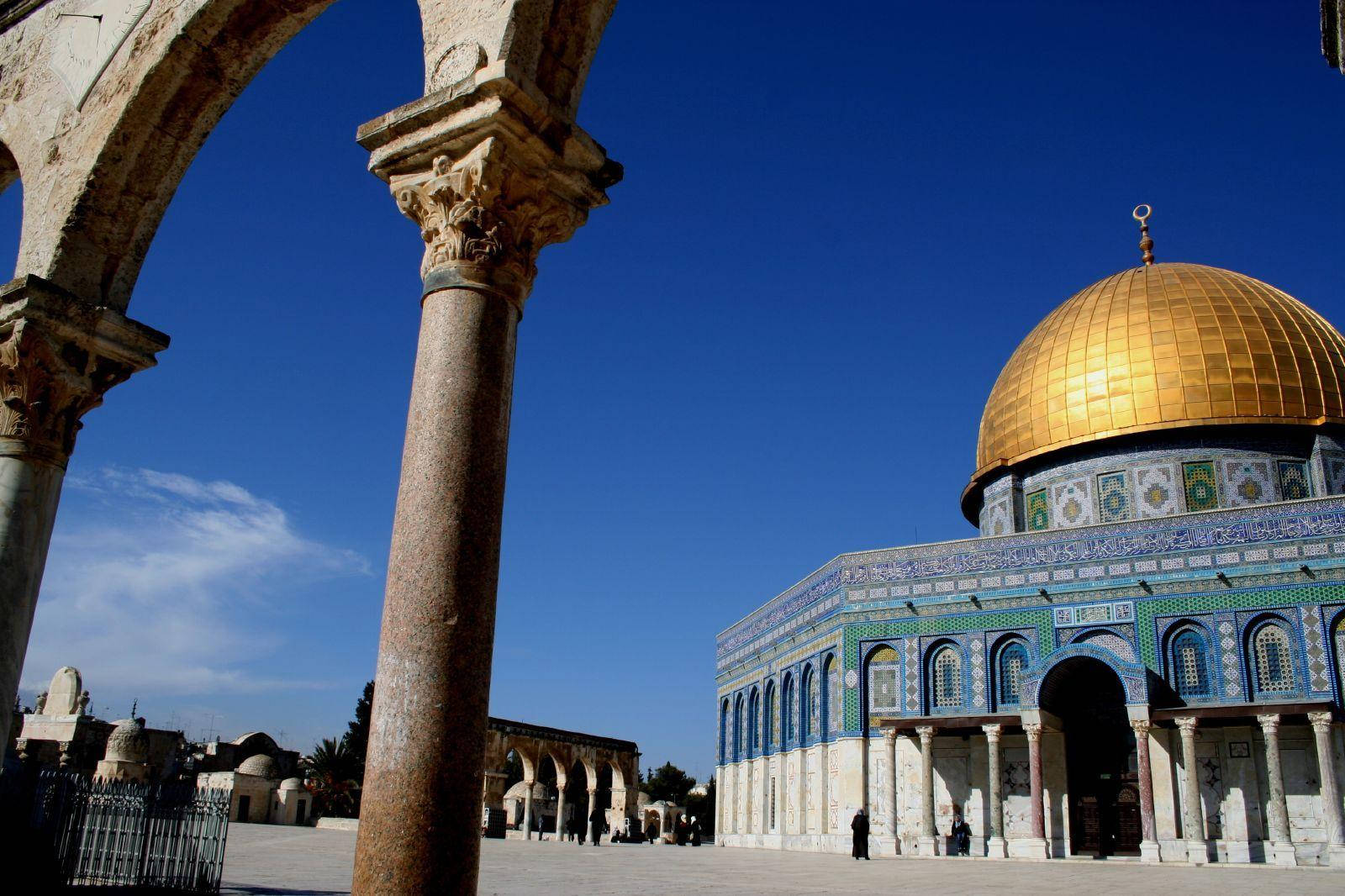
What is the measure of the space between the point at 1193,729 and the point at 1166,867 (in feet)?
10.0

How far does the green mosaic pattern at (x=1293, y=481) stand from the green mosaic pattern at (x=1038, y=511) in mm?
4345

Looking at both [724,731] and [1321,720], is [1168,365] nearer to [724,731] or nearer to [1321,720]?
[1321,720]

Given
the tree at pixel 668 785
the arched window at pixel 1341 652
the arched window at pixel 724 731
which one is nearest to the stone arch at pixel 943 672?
the arched window at pixel 1341 652

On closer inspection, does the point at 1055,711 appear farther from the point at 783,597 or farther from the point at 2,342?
the point at 2,342

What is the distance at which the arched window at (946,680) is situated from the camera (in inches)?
772

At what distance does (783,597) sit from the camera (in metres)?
24.9

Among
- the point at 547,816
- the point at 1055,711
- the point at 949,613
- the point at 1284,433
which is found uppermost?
the point at 1284,433

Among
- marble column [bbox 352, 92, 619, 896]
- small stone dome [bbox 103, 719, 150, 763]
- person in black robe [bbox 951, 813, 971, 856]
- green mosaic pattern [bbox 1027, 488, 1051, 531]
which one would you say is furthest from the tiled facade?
marble column [bbox 352, 92, 619, 896]

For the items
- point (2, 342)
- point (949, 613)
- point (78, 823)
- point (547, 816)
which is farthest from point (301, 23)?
point (547, 816)

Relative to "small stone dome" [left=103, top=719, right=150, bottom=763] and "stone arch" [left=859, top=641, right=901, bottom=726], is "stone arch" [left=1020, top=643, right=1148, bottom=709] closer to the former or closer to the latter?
"stone arch" [left=859, top=641, right=901, bottom=726]

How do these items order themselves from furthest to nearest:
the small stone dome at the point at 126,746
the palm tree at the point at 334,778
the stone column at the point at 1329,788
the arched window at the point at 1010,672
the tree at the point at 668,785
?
the tree at the point at 668,785
the palm tree at the point at 334,778
the small stone dome at the point at 126,746
the arched window at the point at 1010,672
the stone column at the point at 1329,788

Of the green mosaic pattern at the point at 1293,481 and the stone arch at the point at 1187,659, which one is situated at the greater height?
the green mosaic pattern at the point at 1293,481

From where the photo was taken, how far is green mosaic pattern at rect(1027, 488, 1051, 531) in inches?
904

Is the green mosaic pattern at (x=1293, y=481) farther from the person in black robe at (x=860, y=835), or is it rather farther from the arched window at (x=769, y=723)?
the arched window at (x=769, y=723)
